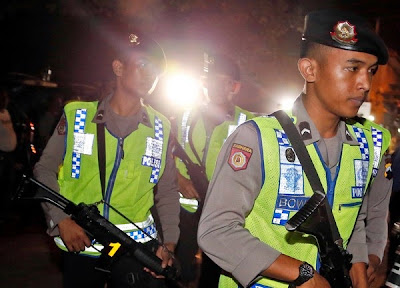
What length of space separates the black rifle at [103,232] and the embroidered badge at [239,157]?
1.36m

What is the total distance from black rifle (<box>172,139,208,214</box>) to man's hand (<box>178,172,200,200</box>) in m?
0.03

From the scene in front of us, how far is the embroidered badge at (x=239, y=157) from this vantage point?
7.28 ft

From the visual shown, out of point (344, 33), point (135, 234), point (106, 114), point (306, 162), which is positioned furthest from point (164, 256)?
point (344, 33)

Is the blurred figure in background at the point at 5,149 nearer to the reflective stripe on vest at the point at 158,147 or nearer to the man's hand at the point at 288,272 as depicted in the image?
the reflective stripe on vest at the point at 158,147

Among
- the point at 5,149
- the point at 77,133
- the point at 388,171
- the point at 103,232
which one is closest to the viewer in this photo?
the point at 388,171

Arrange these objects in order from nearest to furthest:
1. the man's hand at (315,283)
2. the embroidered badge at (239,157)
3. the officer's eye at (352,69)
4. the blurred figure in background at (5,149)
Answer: the man's hand at (315,283)
the embroidered badge at (239,157)
the officer's eye at (352,69)
the blurred figure in background at (5,149)

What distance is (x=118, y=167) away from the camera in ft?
11.9

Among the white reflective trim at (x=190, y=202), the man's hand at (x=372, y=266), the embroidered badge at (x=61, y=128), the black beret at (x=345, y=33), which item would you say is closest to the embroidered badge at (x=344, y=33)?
the black beret at (x=345, y=33)

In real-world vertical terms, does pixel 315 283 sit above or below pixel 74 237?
above

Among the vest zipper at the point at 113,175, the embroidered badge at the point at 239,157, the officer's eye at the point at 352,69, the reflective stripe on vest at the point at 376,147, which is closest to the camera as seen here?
the embroidered badge at the point at 239,157

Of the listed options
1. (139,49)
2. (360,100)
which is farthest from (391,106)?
(360,100)

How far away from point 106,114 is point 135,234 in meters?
0.81

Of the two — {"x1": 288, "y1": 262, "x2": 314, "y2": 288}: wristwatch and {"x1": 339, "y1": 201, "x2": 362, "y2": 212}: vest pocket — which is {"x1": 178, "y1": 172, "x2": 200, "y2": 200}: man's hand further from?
{"x1": 288, "y1": 262, "x2": 314, "y2": 288}: wristwatch

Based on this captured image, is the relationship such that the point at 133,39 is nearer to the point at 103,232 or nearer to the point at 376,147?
the point at 103,232
